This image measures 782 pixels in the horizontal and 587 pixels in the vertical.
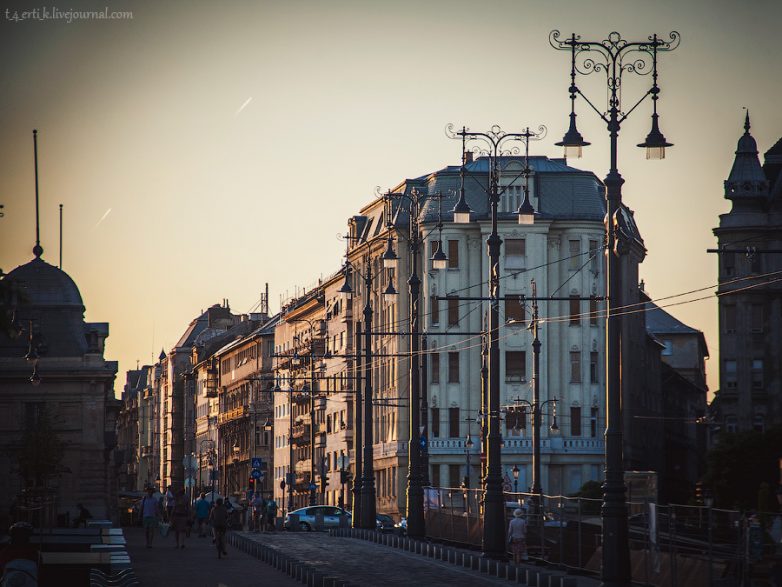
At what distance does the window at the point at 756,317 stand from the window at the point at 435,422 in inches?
731

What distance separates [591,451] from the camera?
102750 millimetres

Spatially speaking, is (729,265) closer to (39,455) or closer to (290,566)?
(39,455)

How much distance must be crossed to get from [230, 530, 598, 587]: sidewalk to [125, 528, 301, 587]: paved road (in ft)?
1.59

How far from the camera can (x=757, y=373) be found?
341ft

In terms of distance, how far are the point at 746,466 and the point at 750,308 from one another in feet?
68.3

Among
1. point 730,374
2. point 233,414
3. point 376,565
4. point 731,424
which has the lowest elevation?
point 376,565

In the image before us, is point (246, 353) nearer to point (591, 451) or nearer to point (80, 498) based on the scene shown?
point (80, 498)

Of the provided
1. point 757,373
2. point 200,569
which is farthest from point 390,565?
point 757,373

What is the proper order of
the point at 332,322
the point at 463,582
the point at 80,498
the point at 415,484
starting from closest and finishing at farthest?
the point at 463,582, the point at 415,484, the point at 80,498, the point at 332,322

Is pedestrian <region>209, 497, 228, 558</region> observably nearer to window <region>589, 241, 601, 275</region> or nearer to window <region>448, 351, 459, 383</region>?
window <region>448, 351, 459, 383</region>

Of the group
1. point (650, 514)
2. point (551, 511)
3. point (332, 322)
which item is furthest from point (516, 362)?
point (650, 514)

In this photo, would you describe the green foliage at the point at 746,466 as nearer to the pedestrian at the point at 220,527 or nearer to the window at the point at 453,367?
the window at the point at 453,367

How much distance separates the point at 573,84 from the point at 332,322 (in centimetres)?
9618

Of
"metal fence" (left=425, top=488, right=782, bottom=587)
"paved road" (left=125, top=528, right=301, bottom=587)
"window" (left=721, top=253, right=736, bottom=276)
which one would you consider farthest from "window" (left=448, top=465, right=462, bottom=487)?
"metal fence" (left=425, top=488, right=782, bottom=587)
